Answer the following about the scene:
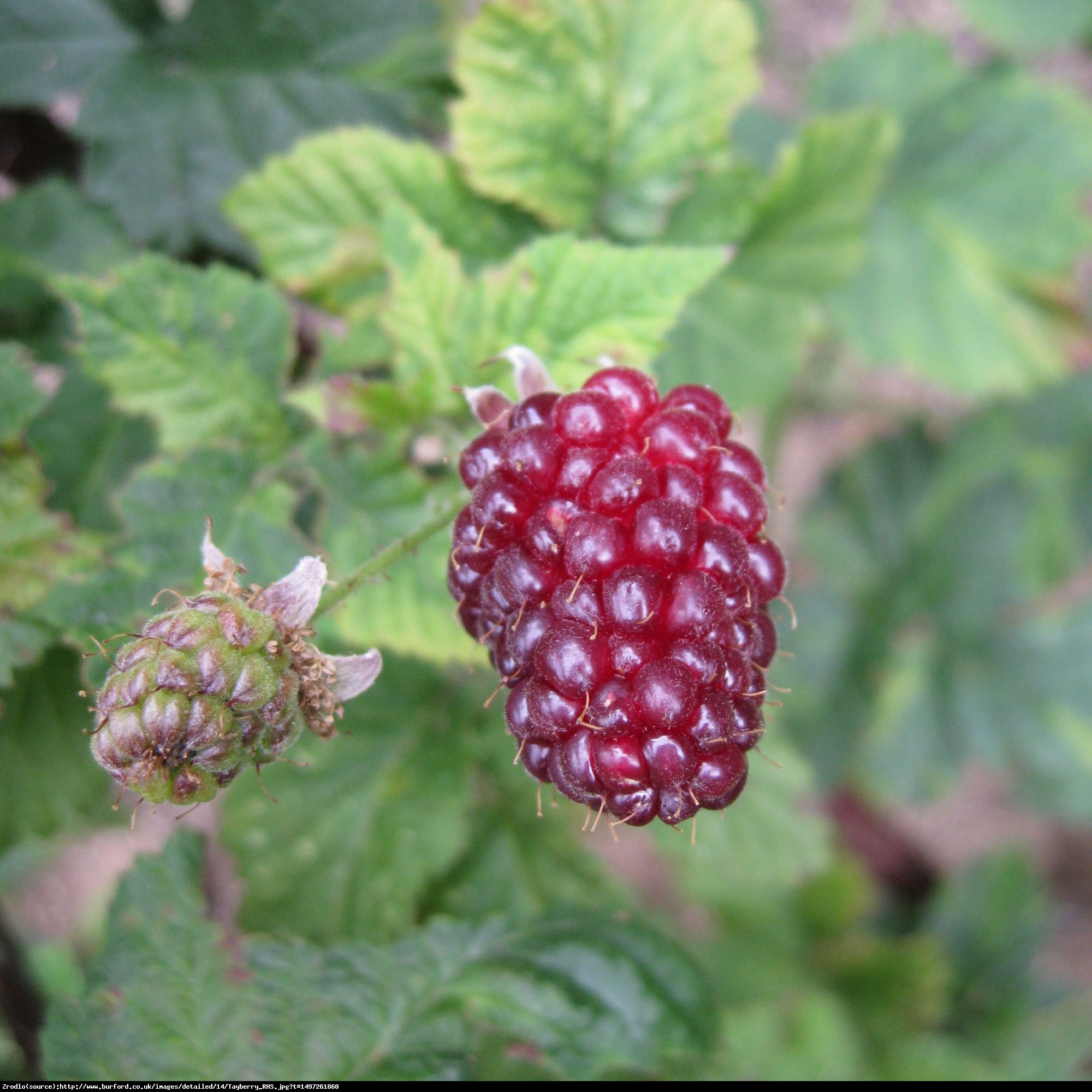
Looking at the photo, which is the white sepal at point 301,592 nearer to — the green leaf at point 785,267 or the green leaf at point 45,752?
the green leaf at point 45,752

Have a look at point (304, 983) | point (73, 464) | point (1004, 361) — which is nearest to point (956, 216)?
point (1004, 361)

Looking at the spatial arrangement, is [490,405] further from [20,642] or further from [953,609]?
[953,609]

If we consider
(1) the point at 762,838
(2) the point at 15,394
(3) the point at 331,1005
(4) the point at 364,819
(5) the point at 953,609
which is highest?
(2) the point at 15,394

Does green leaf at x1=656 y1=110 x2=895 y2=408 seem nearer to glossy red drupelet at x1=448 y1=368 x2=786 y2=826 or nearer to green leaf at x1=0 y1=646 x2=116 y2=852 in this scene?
glossy red drupelet at x1=448 y1=368 x2=786 y2=826

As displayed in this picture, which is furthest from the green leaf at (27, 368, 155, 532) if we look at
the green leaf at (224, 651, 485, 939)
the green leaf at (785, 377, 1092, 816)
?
the green leaf at (785, 377, 1092, 816)

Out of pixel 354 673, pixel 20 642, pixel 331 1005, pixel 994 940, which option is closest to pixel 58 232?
pixel 20 642
